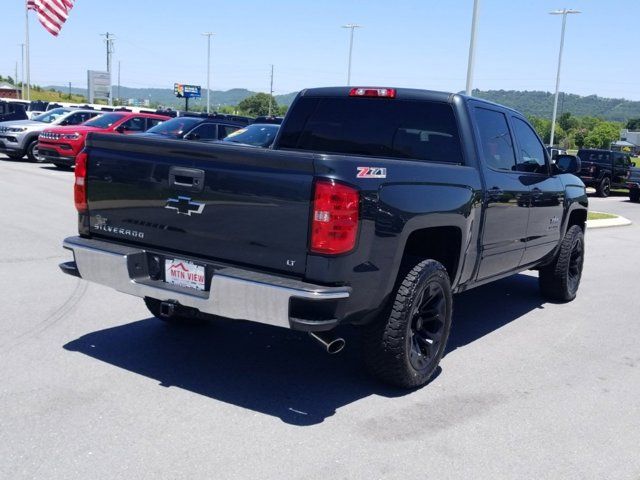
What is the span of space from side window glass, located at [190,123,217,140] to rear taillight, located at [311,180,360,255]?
1420cm

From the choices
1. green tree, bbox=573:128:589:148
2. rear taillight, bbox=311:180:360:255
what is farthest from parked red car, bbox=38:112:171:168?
green tree, bbox=573:128:589:148

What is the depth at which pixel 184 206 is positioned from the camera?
430cm

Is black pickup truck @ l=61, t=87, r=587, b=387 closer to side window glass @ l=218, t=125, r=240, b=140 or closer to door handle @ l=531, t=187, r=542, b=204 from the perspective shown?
door handle @ l=531, t=187, r=542, b=204

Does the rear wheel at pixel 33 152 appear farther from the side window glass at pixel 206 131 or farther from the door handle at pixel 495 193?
the door handle at pixel 495 193

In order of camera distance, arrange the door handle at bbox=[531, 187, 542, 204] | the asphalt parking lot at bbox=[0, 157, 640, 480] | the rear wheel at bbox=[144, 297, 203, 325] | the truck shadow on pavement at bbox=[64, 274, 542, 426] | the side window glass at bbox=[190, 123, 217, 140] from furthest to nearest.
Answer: the side window glass at bbox=[190, 123, 217, 140] → the door handle at bbox=[531, 187, 542, 204] → the rear wheel at bbox=[144, 297, 203, 325] → the truck shadow on pavement at bbox=[64, 274, 542, 426] → the asphalt parking lot at bbox=[0, 157, 640, 480]

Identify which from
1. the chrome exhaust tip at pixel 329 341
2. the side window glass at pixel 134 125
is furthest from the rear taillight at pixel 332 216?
the side window glass at pixel 134 125

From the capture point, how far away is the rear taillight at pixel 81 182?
15.7 feet

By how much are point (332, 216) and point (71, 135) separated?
16.4 meters

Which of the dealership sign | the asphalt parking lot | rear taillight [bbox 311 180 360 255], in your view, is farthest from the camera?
the dealership sign

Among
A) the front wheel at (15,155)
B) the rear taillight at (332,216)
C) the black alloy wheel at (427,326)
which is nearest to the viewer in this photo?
the rear taillight at (332,216)

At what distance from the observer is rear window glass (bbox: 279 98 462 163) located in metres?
5.45

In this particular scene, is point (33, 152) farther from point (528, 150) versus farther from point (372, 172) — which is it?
point (372, 172)

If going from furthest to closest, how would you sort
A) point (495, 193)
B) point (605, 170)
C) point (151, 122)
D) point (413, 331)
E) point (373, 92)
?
1. point (605, 170)
2. point (151, 122)
3. point (373, 92)
4. point (495, 193)
5. point (413, 331)

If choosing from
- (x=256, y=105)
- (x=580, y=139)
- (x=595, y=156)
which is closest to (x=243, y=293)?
(x=595, y=156)
